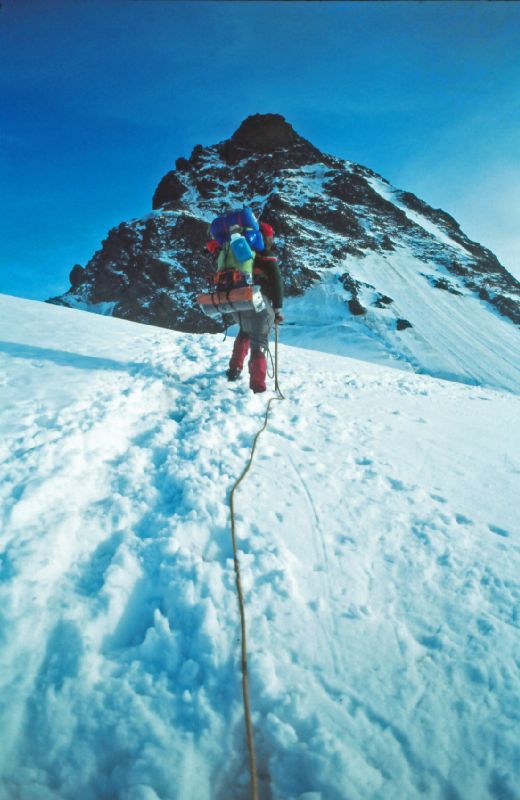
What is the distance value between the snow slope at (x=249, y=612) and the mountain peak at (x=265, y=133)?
102354mm

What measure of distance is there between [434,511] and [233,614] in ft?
6.01

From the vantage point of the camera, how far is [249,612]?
186cm

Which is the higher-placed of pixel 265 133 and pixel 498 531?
pixel 265 133

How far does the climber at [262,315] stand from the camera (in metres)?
4.77

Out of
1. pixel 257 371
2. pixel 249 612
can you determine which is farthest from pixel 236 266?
pixel 249 612

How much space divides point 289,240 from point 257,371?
47.7 meters

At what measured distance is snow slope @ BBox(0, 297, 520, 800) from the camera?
134 cm

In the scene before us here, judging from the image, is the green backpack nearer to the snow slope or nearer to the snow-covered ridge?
the snow slope

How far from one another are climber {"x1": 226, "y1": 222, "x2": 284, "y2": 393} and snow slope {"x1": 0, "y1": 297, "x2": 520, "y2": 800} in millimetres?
1361

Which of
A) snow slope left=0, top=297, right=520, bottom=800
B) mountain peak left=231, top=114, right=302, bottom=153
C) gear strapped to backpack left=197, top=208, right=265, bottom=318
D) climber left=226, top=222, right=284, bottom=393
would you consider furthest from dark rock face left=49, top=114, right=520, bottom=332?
snow slope left=0, top=297, right=520, bottom=800

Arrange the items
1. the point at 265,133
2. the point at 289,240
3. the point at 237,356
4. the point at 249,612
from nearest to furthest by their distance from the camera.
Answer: the point at 249,612 < the point at 237,356 < the point at 289,240 < the point at 265,133

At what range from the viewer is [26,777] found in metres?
1.23

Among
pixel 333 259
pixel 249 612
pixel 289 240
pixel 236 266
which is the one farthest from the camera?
pixel 289 240

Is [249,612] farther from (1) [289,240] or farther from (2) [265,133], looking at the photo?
(2) [265,133]
